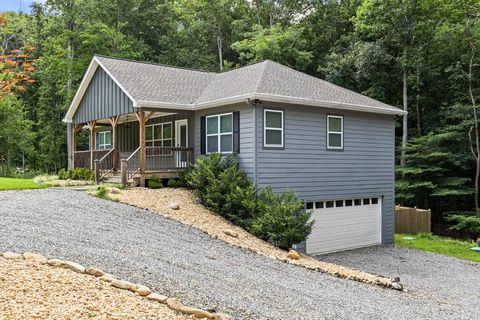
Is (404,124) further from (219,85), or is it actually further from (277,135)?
(277,135)

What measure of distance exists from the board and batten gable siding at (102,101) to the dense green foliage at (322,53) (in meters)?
3.42

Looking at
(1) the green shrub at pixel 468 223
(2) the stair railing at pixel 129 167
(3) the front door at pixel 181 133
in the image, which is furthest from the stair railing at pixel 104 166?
(1) the green shrub at pixel 468 223

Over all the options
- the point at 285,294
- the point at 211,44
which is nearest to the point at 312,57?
the point at 211,44

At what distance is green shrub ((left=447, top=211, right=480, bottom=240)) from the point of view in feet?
68.7

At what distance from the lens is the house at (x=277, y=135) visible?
14.1 meters

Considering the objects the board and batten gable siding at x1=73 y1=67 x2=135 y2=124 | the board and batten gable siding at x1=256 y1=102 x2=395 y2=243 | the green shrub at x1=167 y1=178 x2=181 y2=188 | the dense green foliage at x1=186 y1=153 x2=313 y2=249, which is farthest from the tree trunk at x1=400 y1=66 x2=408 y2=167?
the board and batten gable siding at x1=73 y1=67 x2=135 y2=124

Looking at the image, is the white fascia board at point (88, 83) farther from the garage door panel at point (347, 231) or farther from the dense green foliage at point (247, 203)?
the garage door panel at point (347, 231)

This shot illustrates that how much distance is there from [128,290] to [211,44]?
34555mm

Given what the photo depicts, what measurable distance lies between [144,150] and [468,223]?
1584 centimetres

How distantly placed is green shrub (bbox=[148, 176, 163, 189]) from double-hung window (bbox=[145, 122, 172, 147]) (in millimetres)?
3151

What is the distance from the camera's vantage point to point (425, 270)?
12.8 meters

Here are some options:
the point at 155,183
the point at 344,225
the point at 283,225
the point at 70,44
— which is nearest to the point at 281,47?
the point at 70,44

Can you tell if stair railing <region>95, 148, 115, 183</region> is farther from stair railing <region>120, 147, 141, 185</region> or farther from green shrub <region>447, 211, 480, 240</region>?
green shrub <region>447, 211, 480, 240</region>

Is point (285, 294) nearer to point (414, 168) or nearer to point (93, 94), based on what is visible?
point (93, 94)
